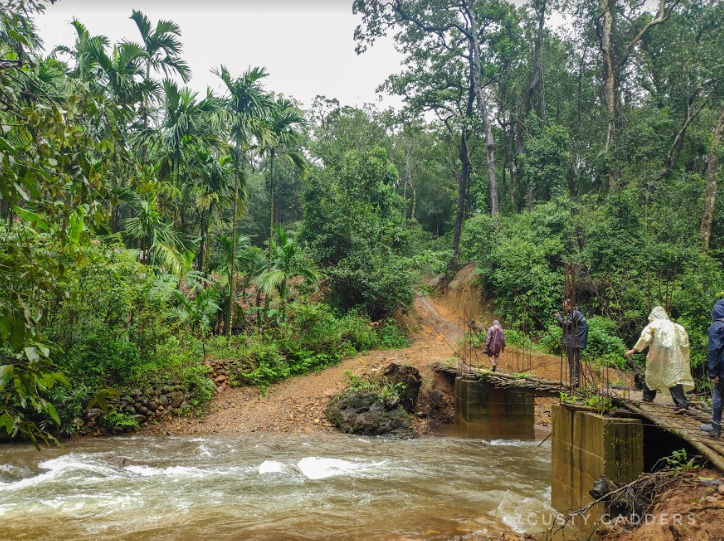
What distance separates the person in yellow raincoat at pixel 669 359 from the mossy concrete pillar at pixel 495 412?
20.6ft

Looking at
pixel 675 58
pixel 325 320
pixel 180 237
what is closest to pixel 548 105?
pixel 675 58

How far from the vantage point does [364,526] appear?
6.92m

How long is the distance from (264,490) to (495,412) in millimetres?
7745

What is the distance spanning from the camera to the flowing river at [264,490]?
6699 mm

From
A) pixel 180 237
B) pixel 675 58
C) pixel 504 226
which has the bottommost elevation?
pixel 180 237

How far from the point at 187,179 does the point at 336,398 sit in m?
10.9

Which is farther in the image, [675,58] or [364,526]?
[675,58]

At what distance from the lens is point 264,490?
838cm

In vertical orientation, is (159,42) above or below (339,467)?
above

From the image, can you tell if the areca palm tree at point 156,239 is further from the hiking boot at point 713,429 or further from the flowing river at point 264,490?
the hiking boot at point 713,429

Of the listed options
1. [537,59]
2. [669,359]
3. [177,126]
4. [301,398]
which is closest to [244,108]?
[177,126]

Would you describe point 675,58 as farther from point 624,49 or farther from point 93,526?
point 93,526

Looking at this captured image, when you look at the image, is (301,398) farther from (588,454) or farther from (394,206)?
(394,206)

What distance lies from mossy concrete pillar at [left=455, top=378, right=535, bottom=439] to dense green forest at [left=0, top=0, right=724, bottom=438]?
2496 millimetres
